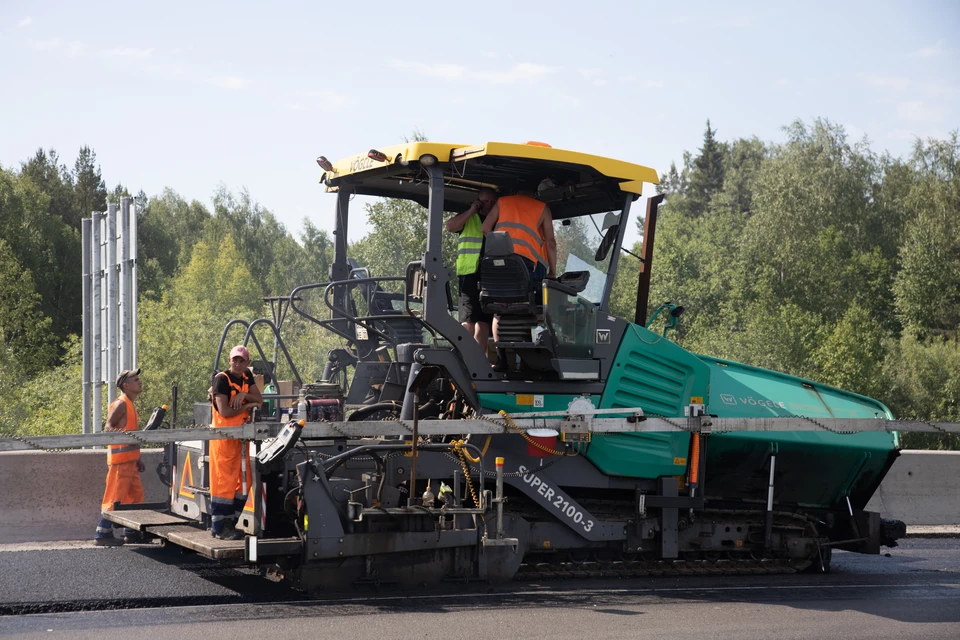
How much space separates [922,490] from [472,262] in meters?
5.90

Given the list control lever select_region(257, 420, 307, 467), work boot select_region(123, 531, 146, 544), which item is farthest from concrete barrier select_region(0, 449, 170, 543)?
control lever select_region(257, 420, 307, 467)

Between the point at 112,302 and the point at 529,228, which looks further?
the point at 112,302

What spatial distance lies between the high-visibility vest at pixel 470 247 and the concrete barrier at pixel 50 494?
3.83 meters

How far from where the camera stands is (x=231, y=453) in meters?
6.86

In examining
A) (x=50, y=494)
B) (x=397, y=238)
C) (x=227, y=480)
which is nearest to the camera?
(x=227, y=480)

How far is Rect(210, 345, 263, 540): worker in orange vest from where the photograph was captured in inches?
265

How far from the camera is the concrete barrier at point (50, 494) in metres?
8.56

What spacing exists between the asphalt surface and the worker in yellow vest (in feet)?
6.08

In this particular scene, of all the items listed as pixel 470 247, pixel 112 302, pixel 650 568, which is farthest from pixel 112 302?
pixel 650 568

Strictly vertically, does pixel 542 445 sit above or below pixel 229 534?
above

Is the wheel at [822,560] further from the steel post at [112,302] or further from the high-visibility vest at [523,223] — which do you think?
the steel post at [112,302]

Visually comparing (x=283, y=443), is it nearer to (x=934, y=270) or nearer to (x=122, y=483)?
(x=122, y=483)

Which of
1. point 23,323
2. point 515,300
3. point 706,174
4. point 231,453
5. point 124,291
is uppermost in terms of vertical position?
point 706,174

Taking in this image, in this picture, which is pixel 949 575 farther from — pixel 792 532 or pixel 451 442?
pixel 451 442
